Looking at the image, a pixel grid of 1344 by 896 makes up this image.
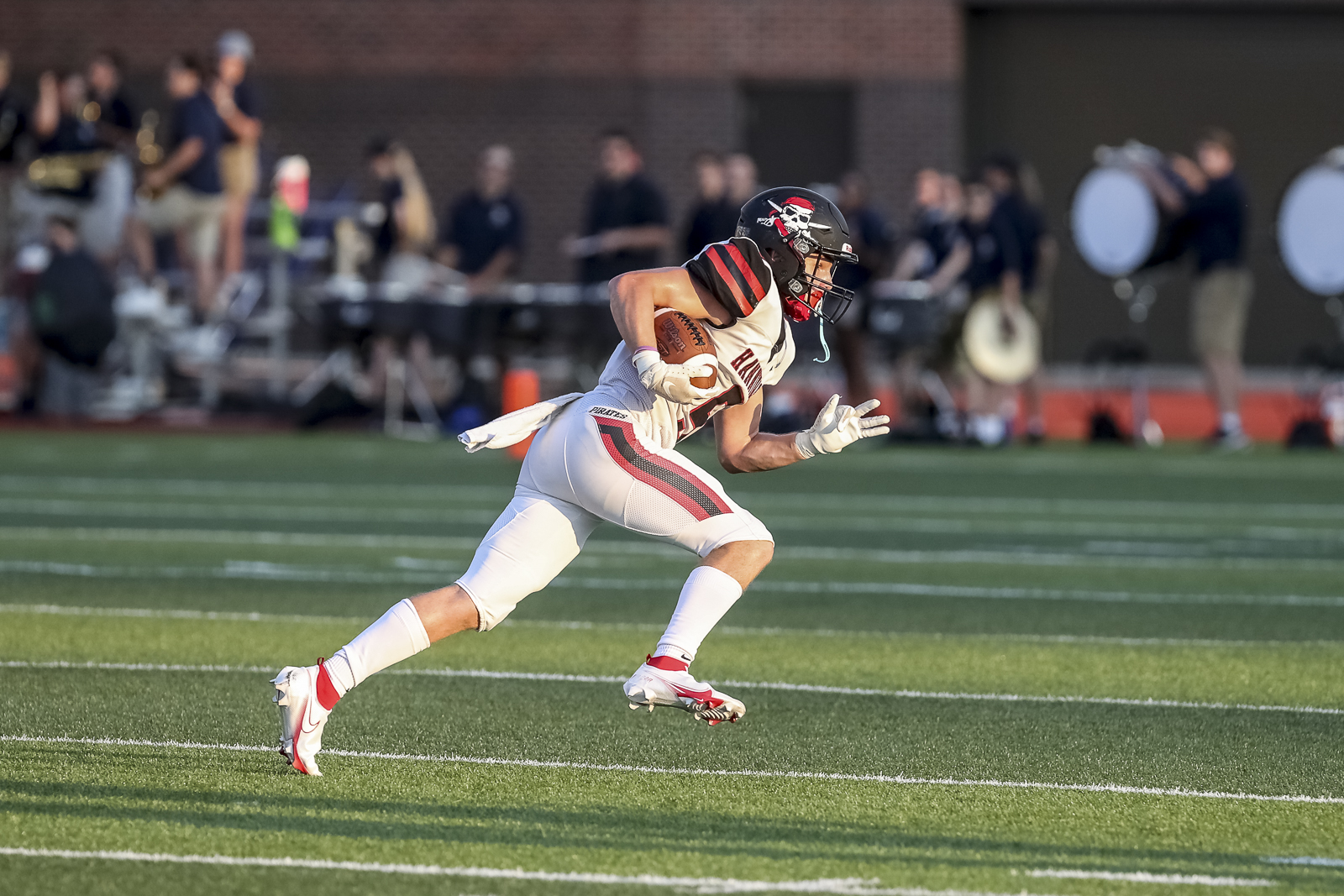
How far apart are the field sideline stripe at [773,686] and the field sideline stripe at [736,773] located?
1.22 m

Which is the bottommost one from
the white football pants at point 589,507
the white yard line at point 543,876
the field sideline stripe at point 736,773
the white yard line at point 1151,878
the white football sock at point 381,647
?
the field sideline stripe at point 736,773

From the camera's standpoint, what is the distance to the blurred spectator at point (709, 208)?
17469 millimetres

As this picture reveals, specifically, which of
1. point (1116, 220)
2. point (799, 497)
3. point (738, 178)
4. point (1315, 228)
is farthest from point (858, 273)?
point (799, 497)

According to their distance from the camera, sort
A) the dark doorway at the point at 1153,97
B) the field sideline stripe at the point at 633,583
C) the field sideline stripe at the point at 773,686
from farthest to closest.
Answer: the dark doorway at the point at 1153,97 → the field sideline stripe at the point at 633,583 → the field sideline stripe at the point at 773,686

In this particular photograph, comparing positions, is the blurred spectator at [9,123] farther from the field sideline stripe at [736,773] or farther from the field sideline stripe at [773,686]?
the field sideline stripe at [736,773]

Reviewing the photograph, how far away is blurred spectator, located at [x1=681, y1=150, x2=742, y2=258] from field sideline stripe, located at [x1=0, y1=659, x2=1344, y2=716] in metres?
10.7

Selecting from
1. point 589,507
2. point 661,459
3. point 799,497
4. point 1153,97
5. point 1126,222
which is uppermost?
point 661,459

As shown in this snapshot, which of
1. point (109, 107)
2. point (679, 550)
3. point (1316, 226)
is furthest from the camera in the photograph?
point (109, 107)

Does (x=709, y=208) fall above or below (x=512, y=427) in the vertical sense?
below

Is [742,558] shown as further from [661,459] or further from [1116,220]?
[1116,220]

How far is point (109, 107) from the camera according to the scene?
61.0 ft

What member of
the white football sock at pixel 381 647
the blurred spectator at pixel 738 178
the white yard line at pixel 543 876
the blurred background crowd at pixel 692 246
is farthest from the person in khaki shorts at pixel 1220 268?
the white yard line at pixel 543 876

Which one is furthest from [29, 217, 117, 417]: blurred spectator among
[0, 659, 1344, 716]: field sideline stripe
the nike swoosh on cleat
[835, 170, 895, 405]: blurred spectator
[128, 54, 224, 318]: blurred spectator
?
the nike swoosh on cleat

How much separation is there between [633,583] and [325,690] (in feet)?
14.6
